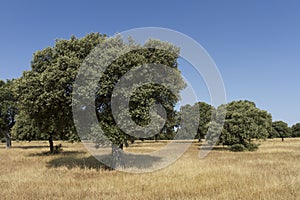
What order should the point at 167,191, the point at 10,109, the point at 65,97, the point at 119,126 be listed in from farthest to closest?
1. the point at 10,109
2. the point at 65,97
3. the point at 119,126
4. the point at 167,191

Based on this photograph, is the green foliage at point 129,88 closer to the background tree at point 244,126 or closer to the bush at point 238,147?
the bush at point 238,147

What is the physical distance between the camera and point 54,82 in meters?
18.7

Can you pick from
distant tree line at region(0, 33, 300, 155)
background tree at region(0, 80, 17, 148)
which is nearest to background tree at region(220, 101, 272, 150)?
distant tree line at region(0, 33, 300, 155)

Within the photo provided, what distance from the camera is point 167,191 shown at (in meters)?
11.3

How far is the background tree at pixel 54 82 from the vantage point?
60.6 feet

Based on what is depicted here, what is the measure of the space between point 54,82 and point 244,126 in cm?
3228

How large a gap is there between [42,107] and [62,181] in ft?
24.8

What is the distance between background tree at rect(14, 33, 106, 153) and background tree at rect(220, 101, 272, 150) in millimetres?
28872

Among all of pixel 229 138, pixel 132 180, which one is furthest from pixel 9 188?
pixel 229 138

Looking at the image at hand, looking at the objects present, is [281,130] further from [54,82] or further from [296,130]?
[54,82]

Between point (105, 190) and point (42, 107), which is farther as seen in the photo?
point (42, 107)

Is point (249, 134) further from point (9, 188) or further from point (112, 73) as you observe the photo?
point (9, 188)

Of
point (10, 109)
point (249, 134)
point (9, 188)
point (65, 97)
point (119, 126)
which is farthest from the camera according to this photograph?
point (10, 109)

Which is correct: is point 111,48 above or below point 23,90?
above
